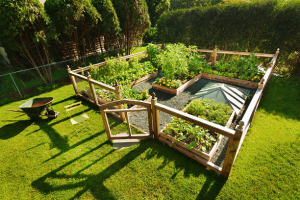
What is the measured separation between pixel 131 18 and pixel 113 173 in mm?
10788

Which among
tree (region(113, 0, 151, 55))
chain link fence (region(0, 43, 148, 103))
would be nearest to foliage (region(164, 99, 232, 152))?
chain link fence (region(0, 43, 148, 103))

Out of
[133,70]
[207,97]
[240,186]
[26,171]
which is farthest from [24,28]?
[240,186]

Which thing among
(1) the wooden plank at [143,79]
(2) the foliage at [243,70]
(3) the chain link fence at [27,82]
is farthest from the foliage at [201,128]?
(3) the chain link fence at [27,82]

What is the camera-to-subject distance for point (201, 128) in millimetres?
3955

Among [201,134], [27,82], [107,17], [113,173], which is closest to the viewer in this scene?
[113,173]

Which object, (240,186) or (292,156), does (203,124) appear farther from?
(292,156)

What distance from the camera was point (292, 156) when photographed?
11.7 ft

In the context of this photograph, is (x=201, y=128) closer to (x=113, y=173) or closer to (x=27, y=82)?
(x=113, y=173)

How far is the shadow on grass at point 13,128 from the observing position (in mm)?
4794

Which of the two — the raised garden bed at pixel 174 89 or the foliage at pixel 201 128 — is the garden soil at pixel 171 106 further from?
the foliage at pixel 201 128

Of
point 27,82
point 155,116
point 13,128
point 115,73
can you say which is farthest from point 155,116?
point 27,82

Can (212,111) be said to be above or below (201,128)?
above

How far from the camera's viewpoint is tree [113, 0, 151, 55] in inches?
402

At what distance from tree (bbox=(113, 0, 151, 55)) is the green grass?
8.78m
